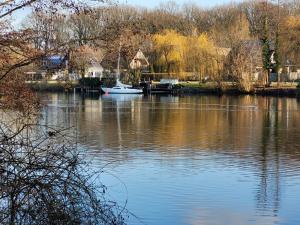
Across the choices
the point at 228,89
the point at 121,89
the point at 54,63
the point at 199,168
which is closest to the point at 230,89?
the point at 228,89

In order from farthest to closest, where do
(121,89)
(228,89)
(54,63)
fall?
(121,89) → (228,89) → (54,63)

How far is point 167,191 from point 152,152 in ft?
16.9

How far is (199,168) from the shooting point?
1484cm

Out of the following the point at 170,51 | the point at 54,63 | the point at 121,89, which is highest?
the point at 170,51

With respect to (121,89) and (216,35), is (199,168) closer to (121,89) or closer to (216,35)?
(121,89)

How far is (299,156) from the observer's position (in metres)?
16.8

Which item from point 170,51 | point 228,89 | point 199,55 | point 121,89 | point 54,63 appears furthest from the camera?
point 170,51

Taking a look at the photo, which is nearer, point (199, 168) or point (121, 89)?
point (199, 168)

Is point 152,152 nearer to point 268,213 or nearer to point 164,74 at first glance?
point 268,213

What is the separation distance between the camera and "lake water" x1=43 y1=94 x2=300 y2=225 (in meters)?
10.9

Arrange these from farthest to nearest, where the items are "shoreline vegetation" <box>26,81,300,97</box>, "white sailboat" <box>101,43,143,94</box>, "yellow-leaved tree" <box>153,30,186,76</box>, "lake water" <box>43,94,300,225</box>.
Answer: "yellow-leaved tree" <box>153,30,186,76</box> → "white sailboat" <box>101,43,143,94</box> → "shoreline vegetation" <box>26,81,300,97</box> → "lake water" <box>43,94,300,225</box>

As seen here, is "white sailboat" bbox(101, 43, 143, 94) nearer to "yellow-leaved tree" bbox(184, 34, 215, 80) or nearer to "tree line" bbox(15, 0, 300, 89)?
"tree line" bbox(15, 0, 300, 89)

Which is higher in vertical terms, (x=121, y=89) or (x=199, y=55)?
(x=199, y=55)

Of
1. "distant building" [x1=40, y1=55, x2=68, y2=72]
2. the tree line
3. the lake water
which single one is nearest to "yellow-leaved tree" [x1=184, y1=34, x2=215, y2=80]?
the tree line
